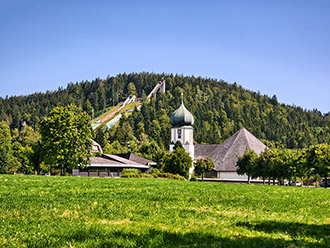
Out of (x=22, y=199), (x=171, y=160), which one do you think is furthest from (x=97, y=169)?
(x=22, y=199)

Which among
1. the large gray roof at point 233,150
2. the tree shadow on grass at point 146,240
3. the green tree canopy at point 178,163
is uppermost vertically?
the large gray roof at point 233,150

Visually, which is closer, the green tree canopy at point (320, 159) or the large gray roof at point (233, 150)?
the green tree canopy at point (320, 159)

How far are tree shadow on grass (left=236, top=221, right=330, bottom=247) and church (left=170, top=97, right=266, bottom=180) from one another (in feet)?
282

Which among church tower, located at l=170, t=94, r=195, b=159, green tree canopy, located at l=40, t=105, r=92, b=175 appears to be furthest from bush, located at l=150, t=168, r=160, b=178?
church tower, located at l=170, t=94, r=195, b=159

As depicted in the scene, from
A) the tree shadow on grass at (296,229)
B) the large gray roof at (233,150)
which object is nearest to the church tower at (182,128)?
the large gray roof at (233,150)

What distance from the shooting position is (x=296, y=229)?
8.92 m

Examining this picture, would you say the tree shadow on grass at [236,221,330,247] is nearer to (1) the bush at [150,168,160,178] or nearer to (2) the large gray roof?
(1) the bush at [150,168,160,178]

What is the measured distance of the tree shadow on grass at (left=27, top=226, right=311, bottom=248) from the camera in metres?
6.84

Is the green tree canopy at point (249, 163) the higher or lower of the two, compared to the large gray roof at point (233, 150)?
lower

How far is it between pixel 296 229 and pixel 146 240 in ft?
12.6

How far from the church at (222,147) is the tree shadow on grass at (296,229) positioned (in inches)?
3388

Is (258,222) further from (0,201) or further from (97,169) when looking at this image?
(97,169)

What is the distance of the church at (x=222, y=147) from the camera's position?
97.0 metres

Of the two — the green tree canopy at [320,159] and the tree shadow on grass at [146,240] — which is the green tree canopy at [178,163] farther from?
the tree shadow on grass at [146,240]
